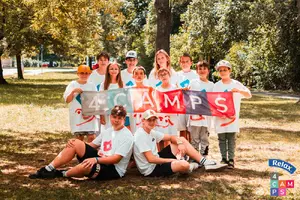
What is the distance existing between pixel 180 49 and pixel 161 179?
39.2m

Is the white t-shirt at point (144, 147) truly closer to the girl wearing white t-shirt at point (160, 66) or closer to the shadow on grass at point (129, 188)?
the shadow on grass at point (129, 188)

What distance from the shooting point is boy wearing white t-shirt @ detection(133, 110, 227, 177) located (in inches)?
297

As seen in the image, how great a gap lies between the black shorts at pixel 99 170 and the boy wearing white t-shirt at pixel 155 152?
1.36ft

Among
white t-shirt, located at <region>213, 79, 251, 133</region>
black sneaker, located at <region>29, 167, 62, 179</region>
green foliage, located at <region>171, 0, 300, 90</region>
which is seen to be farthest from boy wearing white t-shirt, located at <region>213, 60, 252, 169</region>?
green foliage, located at <region>171, 0, 300, 90</region>

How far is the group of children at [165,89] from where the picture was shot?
8.44 metres

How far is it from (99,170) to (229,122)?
7.99ft

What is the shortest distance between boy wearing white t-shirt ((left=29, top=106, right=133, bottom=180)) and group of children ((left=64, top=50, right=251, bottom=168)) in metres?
1.05

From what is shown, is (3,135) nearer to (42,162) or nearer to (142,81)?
(42,162)

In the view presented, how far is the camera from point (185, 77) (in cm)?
918

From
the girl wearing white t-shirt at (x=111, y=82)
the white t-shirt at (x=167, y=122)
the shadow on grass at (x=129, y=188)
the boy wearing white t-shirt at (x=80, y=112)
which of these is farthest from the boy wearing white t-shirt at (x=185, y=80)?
the boy wearing white t-shirt at (x=80, y=112)

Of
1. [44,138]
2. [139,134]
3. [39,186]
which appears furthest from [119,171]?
[44,138]

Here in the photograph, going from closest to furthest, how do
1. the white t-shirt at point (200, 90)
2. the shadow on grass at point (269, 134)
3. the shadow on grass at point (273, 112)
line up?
the white t-shirt at point (200, 90), the shadow on grass at point (269, 134), the shadow on grass at point (273, 112)

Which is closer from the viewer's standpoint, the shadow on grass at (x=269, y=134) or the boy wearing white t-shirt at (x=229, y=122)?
the boy wearing white t-shirt at (x=229, y=122)

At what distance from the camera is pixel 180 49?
4622cm
